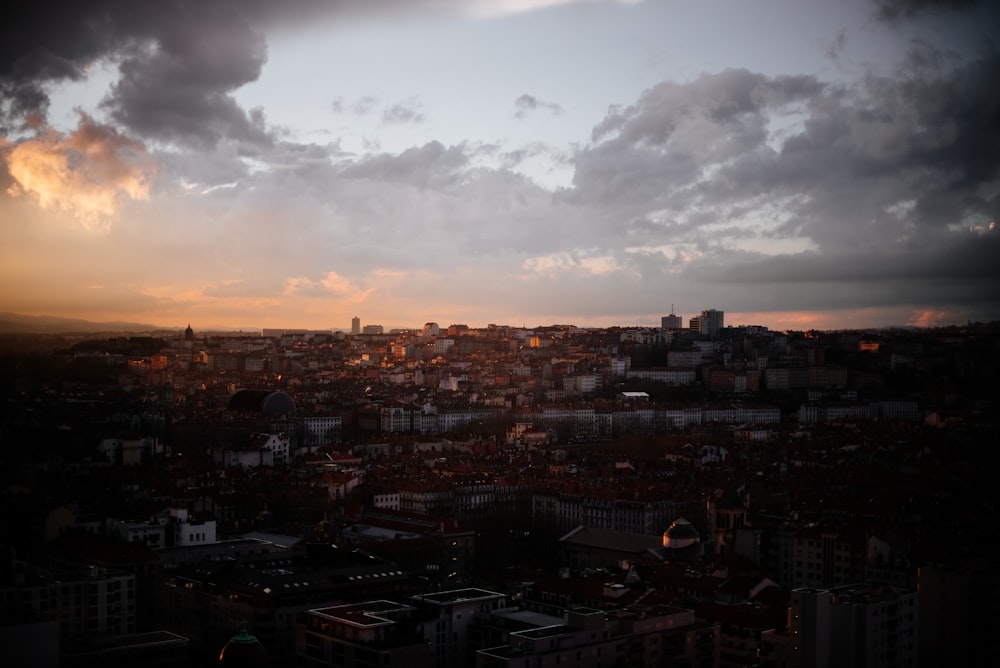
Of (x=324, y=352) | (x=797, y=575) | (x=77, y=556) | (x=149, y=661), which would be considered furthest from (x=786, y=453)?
(x=324, y=352)

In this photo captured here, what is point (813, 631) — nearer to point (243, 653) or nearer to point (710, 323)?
point (243, 653)

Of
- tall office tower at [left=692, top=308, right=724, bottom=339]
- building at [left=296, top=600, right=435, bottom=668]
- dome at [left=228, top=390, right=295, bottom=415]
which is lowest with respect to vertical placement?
building at [left=296, top=600, right=435, bottom=668]

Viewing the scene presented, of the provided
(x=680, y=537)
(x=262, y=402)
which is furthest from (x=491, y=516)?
(x=262, y=402)

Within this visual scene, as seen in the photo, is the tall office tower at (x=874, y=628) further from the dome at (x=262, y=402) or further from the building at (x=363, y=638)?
the dome at (x=262, y=402)

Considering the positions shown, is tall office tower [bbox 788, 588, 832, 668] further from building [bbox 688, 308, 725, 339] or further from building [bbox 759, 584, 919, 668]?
building [bbox 688, 308, 725, 339]

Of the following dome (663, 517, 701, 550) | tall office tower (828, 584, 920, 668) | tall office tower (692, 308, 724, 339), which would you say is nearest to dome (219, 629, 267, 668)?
tall office tower (828, 584, 920, 668)
